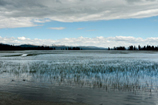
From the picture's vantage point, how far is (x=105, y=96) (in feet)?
42.8

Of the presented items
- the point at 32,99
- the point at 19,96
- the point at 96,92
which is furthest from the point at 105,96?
the point at 19,96

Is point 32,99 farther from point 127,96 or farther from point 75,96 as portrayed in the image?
point 127,96

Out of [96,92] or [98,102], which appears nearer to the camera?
[98,102]

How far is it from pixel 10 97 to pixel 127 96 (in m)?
9.51

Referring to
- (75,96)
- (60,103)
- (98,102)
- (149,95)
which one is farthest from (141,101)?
(60,103)

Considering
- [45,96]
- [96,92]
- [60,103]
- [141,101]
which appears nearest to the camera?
Result: [60,103]

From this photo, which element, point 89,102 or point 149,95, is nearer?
point 89,102

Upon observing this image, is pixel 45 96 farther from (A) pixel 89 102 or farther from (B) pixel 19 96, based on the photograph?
(A) pixel 89 102

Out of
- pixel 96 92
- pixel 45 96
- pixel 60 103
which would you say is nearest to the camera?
pixel 60 103

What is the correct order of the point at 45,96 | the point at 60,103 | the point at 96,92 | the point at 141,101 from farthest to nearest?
the point at 96,92 → the point at 45,96 → the point at 141,101 → the point at 60,103

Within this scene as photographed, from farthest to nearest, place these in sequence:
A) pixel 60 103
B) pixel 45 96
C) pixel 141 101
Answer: pixel 45 96, pixel 141 101, pixel 60 103

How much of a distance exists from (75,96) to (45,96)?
247cm

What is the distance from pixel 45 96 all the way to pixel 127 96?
6849 mm

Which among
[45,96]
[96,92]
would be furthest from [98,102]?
[45,96]
